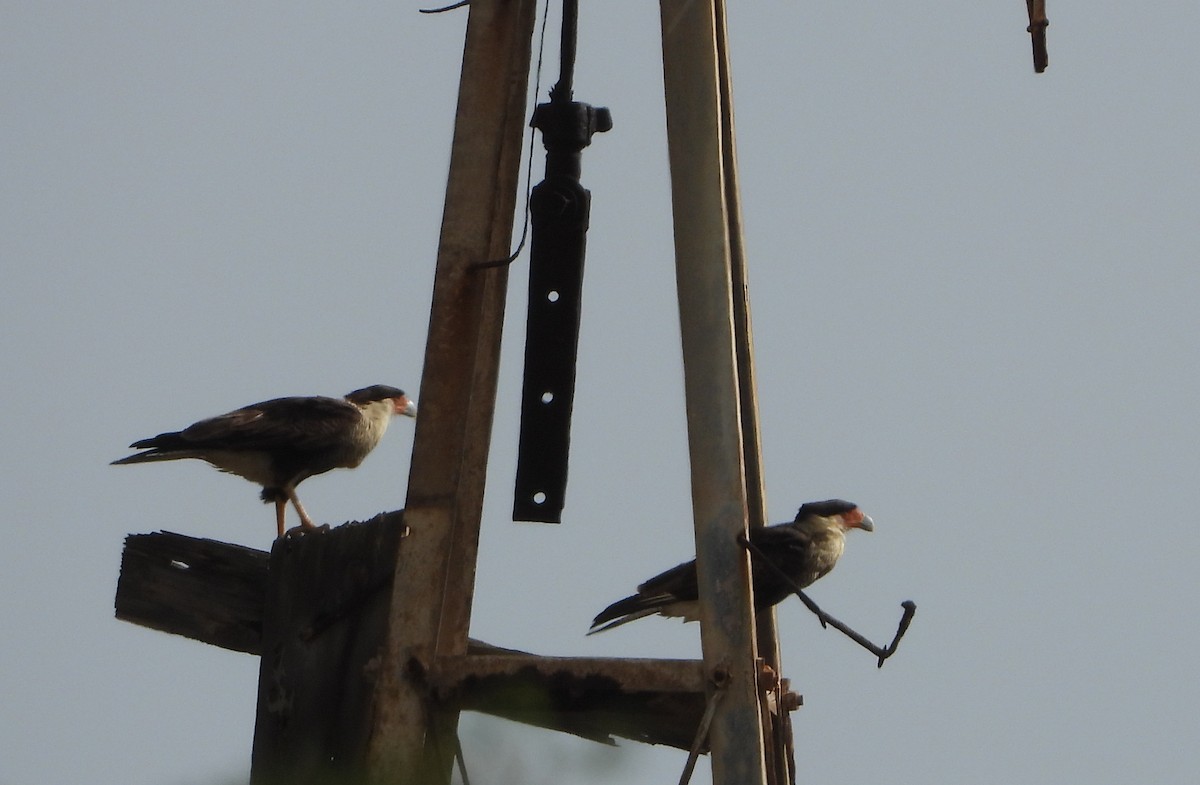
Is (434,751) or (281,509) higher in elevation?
(281,509)

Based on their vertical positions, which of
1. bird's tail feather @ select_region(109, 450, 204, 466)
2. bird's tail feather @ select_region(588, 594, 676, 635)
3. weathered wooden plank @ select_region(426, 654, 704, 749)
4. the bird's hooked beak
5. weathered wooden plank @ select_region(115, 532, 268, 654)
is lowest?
weathered wooden plank @ select_region(426, 654, 704, 749)

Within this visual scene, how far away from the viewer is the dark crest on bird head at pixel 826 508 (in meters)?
9.78

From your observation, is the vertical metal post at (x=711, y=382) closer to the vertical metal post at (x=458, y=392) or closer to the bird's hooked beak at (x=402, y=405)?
the vertical metal post at (x=458, y=392)

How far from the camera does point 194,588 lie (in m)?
4.86

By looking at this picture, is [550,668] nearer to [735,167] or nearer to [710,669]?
[710,669]

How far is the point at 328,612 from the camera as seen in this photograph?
179 inches

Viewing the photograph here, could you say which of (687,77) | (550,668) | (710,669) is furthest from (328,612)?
(687,77)

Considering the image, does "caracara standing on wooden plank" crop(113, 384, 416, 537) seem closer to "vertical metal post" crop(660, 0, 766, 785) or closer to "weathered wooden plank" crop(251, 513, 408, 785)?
"weathered wooden plank" crop(251, 513, 408, 785)

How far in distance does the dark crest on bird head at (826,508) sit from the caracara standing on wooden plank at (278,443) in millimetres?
2510

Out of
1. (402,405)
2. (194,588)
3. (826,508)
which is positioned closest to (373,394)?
(402,405)

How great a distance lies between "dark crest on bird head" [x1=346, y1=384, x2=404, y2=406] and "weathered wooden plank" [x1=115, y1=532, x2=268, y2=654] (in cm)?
602

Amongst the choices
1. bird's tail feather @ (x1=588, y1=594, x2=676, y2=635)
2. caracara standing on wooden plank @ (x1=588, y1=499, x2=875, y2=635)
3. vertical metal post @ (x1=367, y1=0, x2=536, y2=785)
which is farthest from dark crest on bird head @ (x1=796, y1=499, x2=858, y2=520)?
vertical metal post @ (x1=367, y1=0, x2=536, y2=785)

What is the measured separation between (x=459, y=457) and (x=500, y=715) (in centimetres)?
80

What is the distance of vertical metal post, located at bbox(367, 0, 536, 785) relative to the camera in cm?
433
